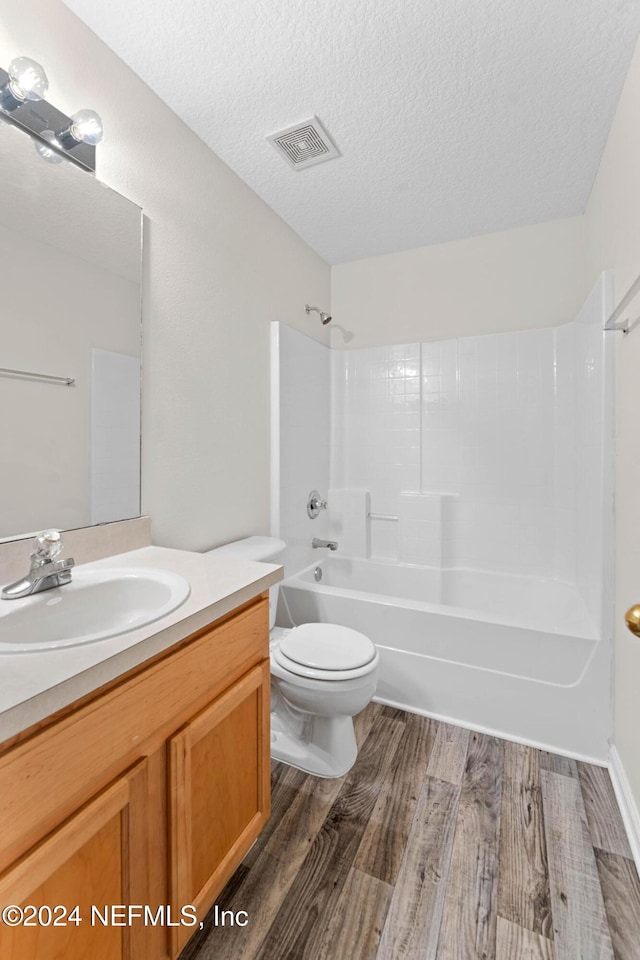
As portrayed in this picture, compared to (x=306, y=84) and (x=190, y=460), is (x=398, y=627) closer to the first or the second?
(x=190, y=460)

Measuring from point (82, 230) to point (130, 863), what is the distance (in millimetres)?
1558

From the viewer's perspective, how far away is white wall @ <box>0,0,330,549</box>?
1293mm

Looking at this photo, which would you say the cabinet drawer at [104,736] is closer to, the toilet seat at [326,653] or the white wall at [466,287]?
the toilet seat at [326,653]

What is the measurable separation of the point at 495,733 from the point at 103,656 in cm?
170

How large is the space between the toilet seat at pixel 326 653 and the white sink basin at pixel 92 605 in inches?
25.0

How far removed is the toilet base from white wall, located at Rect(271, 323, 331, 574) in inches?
35.6

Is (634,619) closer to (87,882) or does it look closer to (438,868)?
(438,868)

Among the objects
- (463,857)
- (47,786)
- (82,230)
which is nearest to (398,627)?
(463,857)

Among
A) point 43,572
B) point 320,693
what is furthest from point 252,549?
point 43,572

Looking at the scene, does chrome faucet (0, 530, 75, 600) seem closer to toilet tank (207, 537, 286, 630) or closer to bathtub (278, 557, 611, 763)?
toilet tank (207, 537, 286, 630)

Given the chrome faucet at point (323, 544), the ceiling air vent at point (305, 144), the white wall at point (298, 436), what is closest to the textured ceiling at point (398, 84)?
the ceiling air vent at point (305, 144)

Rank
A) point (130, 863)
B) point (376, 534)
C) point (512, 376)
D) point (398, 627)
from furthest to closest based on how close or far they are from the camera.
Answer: point (376, 534)
point (512, 376)
point (398, 627)
point (130, 863)

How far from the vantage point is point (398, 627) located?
196cm

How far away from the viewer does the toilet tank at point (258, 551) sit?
177 centimetres
